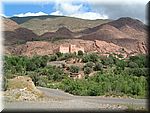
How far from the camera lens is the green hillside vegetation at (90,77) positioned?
39.2ft

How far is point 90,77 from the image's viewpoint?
1759cm

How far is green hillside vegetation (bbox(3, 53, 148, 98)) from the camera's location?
11.9m

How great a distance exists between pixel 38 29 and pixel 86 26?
6.60 meters

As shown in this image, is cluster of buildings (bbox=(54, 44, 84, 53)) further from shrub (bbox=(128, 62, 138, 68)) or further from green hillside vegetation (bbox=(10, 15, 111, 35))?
green hillside vegetation (bbox=(10, 15, 111, 35))

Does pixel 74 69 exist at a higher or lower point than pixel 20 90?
higher

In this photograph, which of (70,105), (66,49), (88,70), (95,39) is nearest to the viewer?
(70,105)

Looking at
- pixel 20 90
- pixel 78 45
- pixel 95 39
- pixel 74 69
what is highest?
pixel 95 39

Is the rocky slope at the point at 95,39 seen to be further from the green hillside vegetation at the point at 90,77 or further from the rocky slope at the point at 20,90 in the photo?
the rocky slope at the point at 20,90

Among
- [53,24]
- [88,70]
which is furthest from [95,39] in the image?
[88,70]

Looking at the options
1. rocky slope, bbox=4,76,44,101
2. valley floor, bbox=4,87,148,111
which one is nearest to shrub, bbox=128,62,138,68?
rocky slope, bbox=4,76,44,101

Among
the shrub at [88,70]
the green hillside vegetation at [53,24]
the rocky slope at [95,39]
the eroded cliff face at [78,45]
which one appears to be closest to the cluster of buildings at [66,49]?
the eroded cliff face at [78,45]

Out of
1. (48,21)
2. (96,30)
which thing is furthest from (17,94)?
(48,21)

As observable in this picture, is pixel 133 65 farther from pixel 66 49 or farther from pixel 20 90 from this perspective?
pixel 20 90

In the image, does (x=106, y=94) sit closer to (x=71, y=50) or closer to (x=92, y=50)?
(x=71, y=50)
